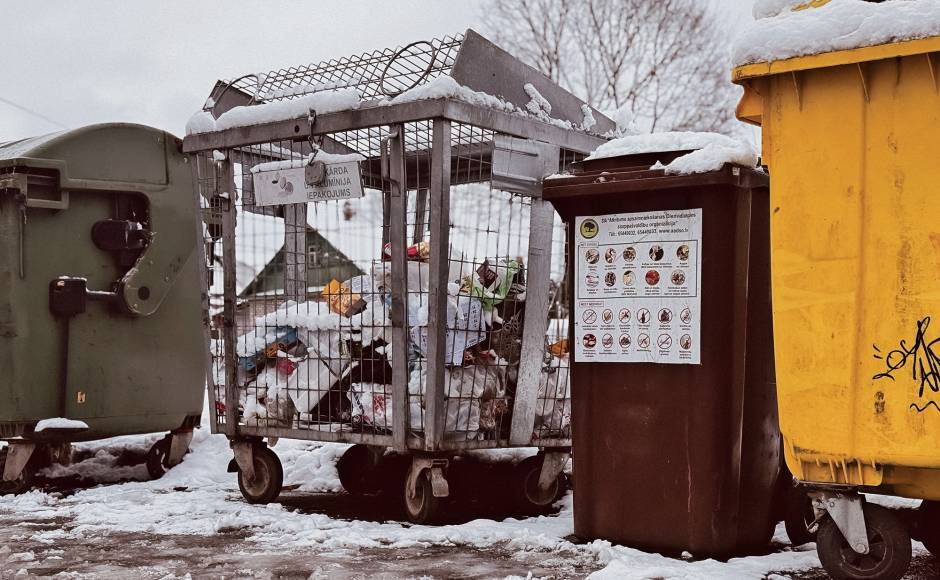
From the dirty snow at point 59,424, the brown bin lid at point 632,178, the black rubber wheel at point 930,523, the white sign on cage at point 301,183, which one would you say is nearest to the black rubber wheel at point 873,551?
the black rubber wheel at point 930,523

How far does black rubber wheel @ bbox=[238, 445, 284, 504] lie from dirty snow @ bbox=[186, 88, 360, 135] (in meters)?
1.62

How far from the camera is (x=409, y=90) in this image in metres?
4.66

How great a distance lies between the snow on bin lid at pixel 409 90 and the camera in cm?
478

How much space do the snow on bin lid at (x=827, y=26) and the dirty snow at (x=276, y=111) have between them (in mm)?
1920

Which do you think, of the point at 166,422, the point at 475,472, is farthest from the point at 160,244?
the point at 475,472

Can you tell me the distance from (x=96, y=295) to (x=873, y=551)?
14.1 feet

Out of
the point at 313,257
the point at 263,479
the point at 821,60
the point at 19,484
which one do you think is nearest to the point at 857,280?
the point at 821,60

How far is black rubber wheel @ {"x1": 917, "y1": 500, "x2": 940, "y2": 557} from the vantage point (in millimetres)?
3938

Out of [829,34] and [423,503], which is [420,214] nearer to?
[423,503]

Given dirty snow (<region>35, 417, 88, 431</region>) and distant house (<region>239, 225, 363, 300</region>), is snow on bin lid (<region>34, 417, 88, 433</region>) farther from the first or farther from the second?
distant house (<region>239, 225, 363, 300</region>)

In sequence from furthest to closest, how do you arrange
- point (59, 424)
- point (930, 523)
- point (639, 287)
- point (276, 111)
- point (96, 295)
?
point (96, 295) < point (59, 424) < point (276, 111) < point (639, 287) < point (930, 523)

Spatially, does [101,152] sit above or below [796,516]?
above

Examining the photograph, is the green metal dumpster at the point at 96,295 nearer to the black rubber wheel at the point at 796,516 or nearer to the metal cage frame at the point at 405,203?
the metal cage frame at the point at 405,203

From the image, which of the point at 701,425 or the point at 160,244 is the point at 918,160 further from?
the point at 160,244
